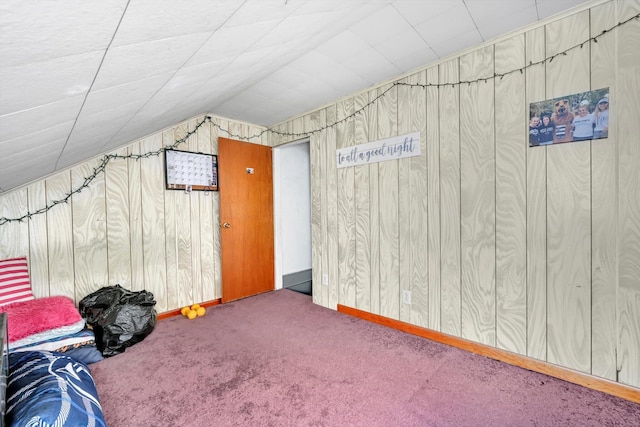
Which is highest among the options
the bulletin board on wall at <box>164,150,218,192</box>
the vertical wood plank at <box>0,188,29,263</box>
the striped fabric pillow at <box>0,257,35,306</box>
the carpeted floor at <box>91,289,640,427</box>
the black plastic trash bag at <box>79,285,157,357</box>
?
the bulletin board on wall at <box>164,150,218,192</box>

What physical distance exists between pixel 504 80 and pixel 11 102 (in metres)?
2.52

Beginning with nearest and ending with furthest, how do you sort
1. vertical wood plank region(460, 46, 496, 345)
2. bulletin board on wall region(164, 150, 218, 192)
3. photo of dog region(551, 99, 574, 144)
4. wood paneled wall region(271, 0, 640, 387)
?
wood paneled wall region(271, 0, 640, 387) → photo of dog region(551, 99, 574, 144) → vertical wood plank region(460, 46, 496, 345) → bulletin board on wall region(164, 150, 218, 192)

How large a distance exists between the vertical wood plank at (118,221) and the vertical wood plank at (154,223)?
15cm

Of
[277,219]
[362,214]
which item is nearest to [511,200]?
[362,214]

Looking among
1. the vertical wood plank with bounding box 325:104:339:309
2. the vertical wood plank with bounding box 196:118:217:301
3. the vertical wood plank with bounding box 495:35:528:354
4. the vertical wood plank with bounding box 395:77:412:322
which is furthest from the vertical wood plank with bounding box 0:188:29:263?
the vertical wood plank with bounding box 495:35:528:354

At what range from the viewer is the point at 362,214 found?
2.86m

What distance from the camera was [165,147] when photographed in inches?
Result: 120

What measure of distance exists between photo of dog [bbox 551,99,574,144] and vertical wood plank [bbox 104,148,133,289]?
141 inches

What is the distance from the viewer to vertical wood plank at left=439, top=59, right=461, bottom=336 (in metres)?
2.22

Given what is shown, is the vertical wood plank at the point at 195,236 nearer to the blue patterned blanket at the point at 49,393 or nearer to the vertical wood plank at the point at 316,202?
the vertical wood plank at the point at 316,202

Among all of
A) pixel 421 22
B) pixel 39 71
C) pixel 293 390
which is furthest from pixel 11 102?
pixel 421 22

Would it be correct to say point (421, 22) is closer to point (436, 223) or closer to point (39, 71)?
point (436, 223)

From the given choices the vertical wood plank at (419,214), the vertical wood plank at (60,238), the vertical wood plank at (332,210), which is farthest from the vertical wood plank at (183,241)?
the vertical wood plank at (419,214)

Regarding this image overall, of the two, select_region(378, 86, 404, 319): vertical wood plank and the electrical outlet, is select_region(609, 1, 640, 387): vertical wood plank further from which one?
select_region(378, 86, 404, 319): vertical wood plank
